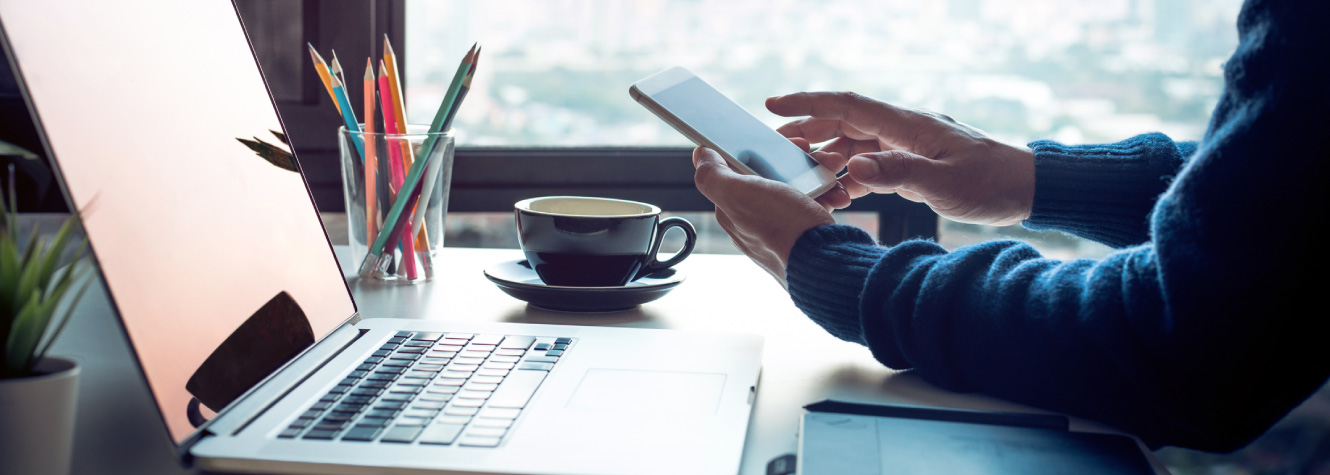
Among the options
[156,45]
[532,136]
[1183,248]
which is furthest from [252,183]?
[532,136]

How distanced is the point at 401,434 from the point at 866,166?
0.44 m

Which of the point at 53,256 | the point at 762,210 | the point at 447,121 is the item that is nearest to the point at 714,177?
the point at 762,210

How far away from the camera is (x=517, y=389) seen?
19.2 inches

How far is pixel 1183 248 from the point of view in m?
0.45

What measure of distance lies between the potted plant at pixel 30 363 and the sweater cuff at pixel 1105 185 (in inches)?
28.4

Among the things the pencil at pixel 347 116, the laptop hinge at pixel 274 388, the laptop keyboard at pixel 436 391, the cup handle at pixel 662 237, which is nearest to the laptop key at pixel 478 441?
the laptop keyboard at pixel 436 391

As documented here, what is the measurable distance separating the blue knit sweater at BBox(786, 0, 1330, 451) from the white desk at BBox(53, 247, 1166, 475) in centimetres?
3

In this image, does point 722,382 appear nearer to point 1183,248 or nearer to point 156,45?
point 1183,248

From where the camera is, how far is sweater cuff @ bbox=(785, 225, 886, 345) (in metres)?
0.57

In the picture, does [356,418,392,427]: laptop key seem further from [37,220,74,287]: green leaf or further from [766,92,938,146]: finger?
[766,92,938,146]: finger

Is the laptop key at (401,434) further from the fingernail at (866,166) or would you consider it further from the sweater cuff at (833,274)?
the fingernail at (866,166)

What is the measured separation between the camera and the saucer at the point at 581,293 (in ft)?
2.33

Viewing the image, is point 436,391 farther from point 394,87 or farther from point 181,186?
point 394,87

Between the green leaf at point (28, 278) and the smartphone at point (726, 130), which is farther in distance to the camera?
the smartphone at point (726, 130)
